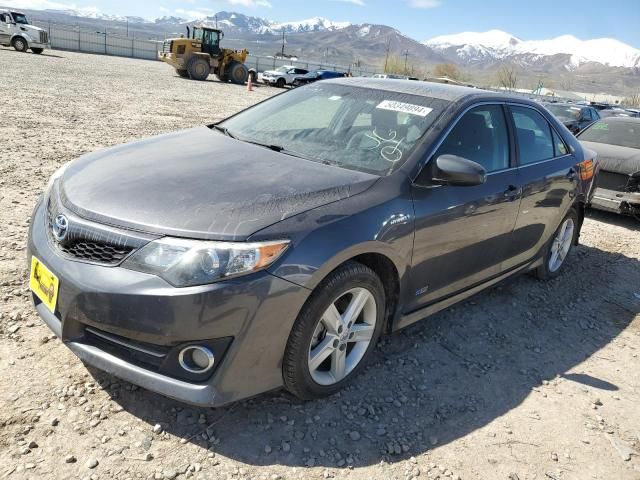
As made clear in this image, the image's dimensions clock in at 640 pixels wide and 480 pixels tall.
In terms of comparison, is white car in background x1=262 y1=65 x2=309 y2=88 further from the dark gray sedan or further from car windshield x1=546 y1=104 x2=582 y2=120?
the dark gray sedan

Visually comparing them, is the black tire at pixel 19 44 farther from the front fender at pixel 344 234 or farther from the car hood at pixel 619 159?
the front fender at pixel 344 234

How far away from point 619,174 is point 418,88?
5017mm

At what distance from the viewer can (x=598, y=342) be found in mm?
4000

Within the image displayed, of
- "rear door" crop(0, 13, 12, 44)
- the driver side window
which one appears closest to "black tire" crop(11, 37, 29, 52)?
"rear door" crop(0, 13, 12, 44)

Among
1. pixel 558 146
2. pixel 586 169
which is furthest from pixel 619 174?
pixel 558 146

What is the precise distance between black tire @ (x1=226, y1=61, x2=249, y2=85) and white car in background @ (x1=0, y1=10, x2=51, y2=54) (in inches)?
429

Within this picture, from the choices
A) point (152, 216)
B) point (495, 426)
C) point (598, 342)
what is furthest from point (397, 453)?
point (598, 342)

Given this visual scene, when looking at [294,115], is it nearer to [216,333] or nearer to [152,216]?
[152,216]

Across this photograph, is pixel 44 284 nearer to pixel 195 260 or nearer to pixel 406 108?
pixel 195 260

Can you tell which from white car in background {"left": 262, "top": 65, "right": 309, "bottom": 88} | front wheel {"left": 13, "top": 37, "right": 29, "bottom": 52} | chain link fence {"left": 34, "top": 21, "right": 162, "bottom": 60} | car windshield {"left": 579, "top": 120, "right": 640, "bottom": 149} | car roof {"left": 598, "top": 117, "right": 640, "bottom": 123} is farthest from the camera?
chain link fence {"left": 34, "top": 21, "right": 162, "bottom": 60}

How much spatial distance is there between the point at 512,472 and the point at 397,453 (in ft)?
1.83

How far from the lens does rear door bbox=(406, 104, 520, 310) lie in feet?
10.0

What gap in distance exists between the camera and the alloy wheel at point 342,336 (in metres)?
2.67

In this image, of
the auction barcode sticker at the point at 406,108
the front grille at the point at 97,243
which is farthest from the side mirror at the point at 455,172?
the front grille at the point at 97,243
